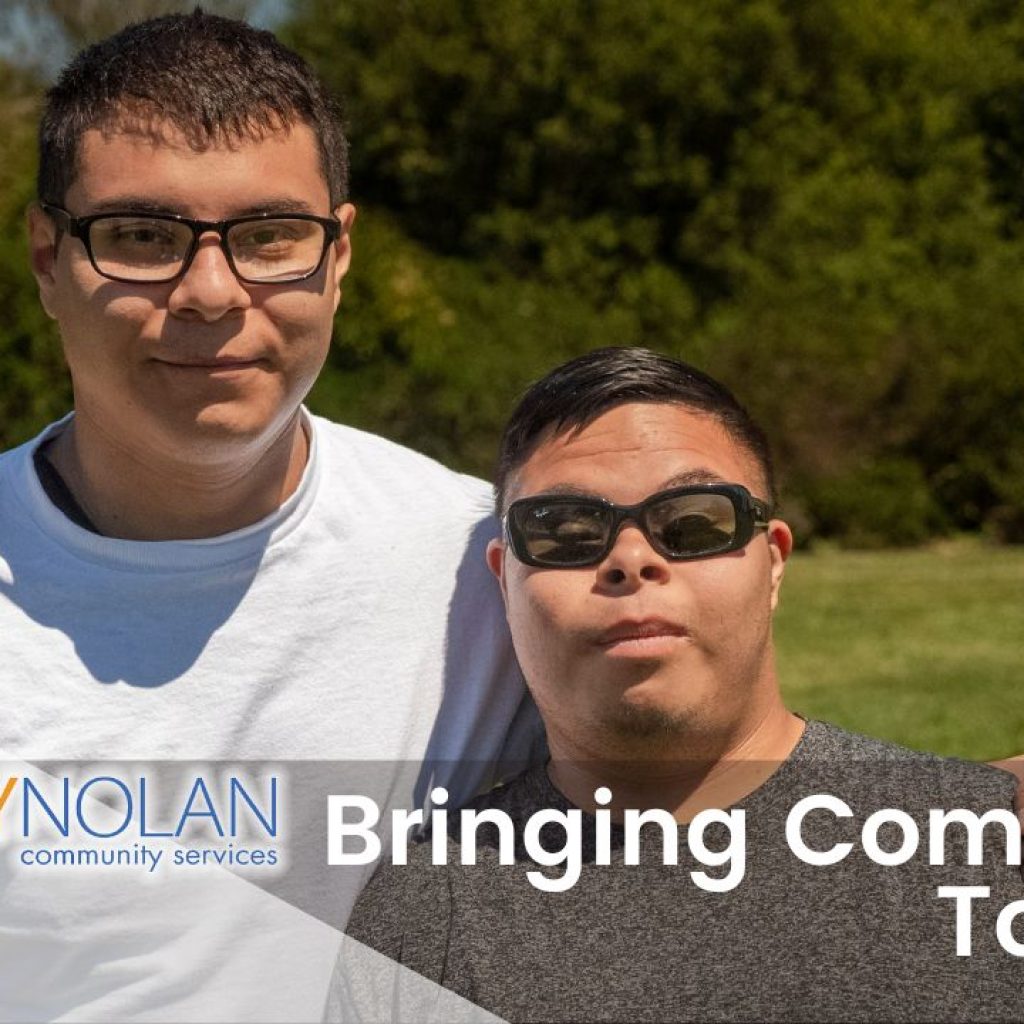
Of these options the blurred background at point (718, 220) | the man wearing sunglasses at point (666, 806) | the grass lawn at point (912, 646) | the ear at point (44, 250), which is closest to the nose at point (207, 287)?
the ear at point (44, 250)

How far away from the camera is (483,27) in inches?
912

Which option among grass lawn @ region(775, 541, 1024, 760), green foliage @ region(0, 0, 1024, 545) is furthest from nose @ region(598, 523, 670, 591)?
green foliage @ region(0, 0, 1024, 545)

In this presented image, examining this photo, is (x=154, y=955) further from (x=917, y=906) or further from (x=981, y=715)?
(x=981, y=715)

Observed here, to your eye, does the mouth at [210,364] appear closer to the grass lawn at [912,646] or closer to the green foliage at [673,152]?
the grass lawn at [912,646]

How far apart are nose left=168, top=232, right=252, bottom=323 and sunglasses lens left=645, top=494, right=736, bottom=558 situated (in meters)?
0.79

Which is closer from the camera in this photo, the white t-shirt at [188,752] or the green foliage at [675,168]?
the white t-shirt at [188,752]

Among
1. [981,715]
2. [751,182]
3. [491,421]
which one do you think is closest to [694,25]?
[751,182]

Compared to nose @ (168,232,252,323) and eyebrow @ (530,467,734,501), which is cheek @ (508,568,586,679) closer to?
eyebrow @ (530,467,734,501)

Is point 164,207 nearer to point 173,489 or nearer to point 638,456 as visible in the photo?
point 173,489

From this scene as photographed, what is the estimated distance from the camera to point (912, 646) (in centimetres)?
1062

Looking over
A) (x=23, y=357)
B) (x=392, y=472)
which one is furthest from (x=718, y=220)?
(x=392, y=472)

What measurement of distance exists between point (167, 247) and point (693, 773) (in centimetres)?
123

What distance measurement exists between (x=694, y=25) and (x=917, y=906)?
21554mm

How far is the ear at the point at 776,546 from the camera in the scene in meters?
2.82
